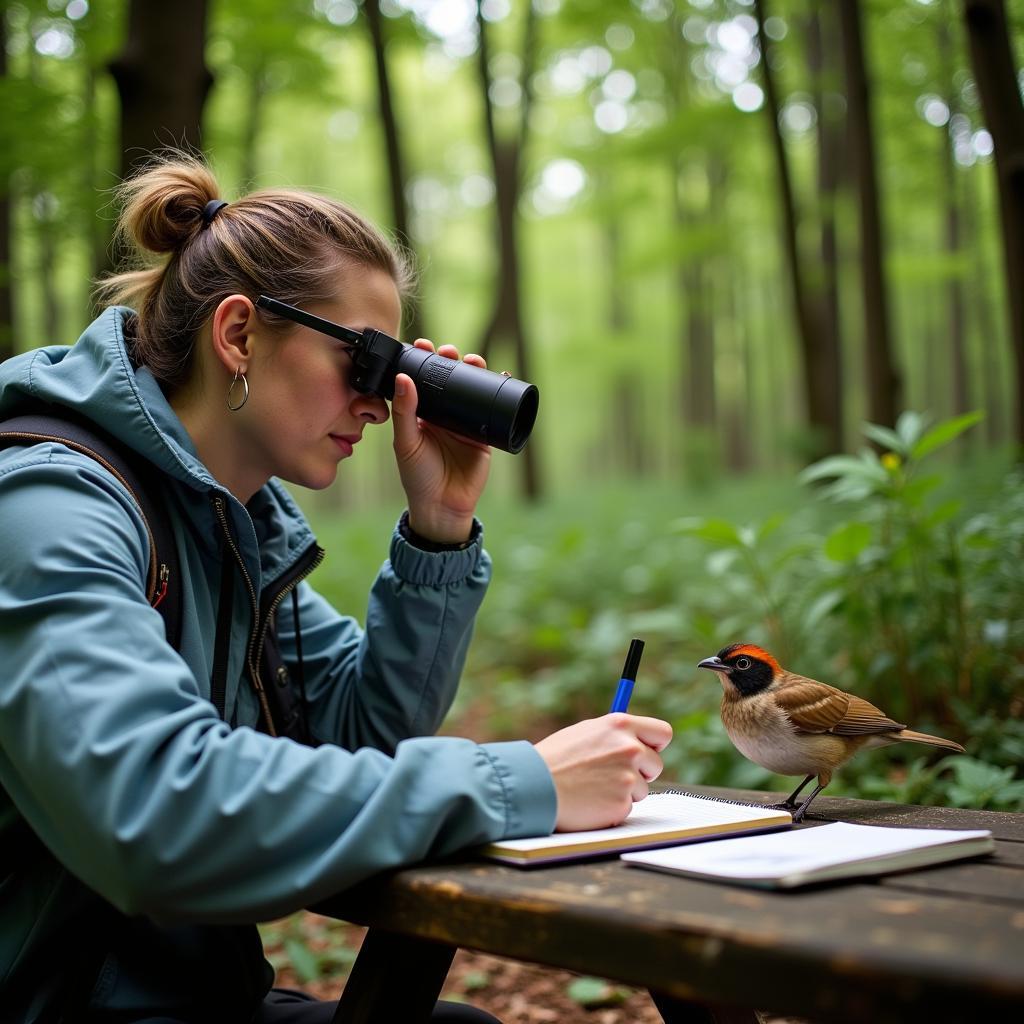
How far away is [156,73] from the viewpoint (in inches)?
178

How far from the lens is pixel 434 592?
2074 mm

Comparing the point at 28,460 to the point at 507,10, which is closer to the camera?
the point at 28,460

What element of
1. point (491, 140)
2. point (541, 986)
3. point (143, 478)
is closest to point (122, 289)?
point (143, 478)

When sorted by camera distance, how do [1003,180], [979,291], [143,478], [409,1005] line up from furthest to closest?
[979,291]
[1003,180]
[143,478]
[409,1005]

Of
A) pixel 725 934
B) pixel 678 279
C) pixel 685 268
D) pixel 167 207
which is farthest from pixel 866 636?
pixel 678 279

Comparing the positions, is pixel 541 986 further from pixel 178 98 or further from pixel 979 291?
pixel 979 291

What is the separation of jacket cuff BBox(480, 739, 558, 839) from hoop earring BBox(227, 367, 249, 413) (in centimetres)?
83

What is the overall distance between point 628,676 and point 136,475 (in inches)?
34.8

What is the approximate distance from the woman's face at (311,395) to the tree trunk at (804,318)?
8330 millimetres

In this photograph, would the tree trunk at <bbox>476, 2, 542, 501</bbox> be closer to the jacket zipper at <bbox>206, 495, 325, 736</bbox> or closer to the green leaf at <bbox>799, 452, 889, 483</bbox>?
the green leaf at <bbox>799, 452, 889, 483</bbox>

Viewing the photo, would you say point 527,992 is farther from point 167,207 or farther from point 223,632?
point 167,207

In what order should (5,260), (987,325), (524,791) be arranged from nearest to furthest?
(524,791)
(5,260)
(987,325)

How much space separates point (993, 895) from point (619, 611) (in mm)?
6038

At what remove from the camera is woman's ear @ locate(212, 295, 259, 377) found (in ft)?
5.91
